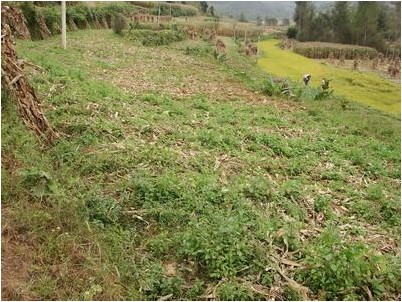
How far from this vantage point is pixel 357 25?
34969 millimetres

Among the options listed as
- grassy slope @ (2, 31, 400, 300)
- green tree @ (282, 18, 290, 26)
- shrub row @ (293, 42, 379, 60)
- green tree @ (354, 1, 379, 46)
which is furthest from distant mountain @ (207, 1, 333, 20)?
grassy slope @ (2, 31, 400, 300)

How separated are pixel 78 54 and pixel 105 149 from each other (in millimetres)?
7308

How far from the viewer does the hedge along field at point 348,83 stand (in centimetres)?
1423

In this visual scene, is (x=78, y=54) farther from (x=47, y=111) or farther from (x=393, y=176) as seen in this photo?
(x=393, y=176)

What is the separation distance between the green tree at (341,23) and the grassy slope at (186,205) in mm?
31144

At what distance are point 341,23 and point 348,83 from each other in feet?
69.1

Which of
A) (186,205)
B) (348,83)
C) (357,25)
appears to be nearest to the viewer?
(186,205)

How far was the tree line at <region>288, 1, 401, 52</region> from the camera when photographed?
34.2 meters

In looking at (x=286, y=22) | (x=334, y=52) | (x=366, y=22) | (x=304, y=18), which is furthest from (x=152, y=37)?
(x=286, y=22)

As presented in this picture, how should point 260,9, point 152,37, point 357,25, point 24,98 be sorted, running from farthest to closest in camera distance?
point 260,9 → point 357,25 → point 152,37 → point 24,98

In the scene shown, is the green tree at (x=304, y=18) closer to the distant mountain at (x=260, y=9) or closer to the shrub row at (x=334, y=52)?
the distant mountain at (x=260, y=9)

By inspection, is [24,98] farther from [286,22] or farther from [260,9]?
[260,9]

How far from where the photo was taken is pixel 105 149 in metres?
5.20

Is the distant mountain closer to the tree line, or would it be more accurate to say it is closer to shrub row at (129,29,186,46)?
the tree line
